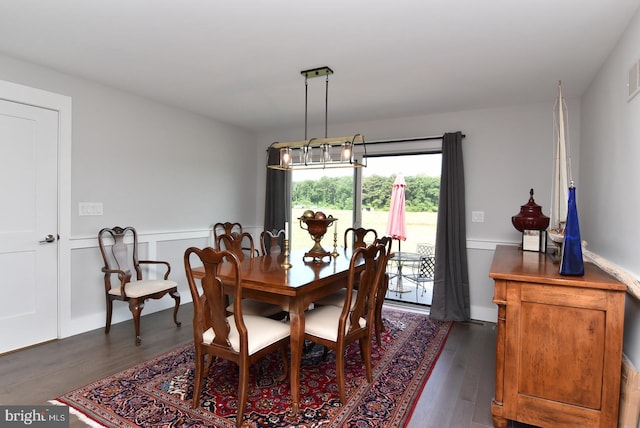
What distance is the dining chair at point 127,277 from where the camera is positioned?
3.24m

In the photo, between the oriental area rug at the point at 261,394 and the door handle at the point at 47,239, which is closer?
the oriental area rug at the point at 261,394

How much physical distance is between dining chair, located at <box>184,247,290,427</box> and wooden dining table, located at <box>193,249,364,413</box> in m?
0.14

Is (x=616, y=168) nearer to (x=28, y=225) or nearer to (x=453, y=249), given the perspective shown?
(x=453, y=249)

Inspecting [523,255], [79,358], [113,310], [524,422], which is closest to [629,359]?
[524,422]

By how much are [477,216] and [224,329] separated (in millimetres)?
Result: 3329

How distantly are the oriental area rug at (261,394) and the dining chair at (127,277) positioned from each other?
624 mm

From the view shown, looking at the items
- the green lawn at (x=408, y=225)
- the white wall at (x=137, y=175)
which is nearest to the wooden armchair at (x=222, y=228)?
the white wall at (x=137, y=175)

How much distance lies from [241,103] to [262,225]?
7.35 ft

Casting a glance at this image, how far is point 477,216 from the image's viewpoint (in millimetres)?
4180

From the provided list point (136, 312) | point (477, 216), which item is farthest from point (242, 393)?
point (477, 216)

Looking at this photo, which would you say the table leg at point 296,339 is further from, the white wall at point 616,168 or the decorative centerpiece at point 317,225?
the white wall at point 616,168

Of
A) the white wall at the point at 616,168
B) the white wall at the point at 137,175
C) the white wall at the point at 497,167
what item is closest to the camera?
the white wall at the point at 616,168

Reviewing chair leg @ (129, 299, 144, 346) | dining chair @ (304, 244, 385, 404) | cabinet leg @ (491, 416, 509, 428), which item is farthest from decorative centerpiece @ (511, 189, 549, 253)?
chair leg @ (129, 299, 144, 346)

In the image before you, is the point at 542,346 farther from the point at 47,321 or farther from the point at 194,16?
the point at 47,321
